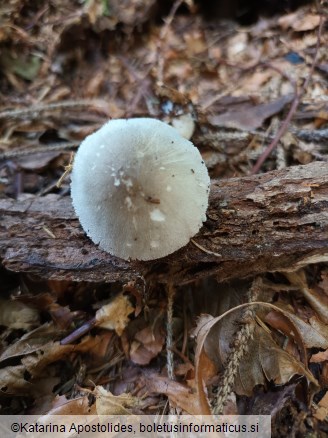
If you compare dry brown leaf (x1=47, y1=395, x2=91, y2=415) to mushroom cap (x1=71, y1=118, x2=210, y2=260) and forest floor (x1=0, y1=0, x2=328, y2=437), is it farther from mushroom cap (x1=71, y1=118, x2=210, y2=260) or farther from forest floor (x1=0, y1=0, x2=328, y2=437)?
mushroom cap (x1=71, y1=118, x2=210, y2=260)

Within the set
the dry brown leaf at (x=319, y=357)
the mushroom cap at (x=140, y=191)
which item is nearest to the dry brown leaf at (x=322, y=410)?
the dry brown leaf at (x=319, y=357)

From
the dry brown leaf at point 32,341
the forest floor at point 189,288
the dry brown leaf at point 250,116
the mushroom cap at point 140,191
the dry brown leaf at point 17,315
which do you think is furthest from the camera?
the dry brown leaf at point 250,116

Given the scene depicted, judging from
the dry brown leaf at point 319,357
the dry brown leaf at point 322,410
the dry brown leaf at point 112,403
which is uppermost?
the dry brown leaf at point 319,357

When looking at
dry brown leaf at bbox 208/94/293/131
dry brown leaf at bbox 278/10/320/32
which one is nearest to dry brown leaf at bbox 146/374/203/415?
dry brown leaf at bbox 208/94/293/131

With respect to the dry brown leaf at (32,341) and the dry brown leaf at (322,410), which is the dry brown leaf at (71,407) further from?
the dry brown leaf at (322,410)

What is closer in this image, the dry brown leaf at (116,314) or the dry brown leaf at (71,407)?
the dry brown leaf at (71,407)

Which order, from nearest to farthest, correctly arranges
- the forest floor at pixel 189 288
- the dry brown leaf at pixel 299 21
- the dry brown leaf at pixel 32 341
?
the forest floor at pixel 189 288 → the dry brown leaf at pixel 32 341 → the dry brown leaf at pixel 299 21
